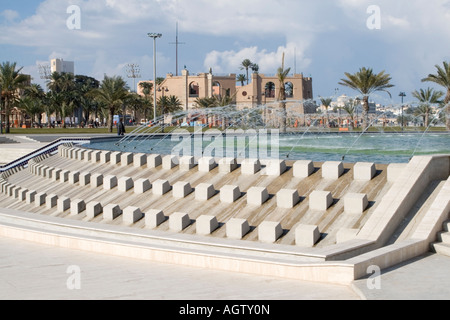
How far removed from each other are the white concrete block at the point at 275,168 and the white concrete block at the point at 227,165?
74 cm

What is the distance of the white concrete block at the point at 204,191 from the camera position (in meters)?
9.75

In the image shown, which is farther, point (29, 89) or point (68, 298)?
point (29, 89)

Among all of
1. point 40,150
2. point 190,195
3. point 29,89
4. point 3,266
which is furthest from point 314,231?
point 29,89

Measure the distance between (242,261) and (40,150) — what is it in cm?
1424

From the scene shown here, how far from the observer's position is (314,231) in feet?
25.7

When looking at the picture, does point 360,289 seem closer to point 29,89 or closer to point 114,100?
point 114,100

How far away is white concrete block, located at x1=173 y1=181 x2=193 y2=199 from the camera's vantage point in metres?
10.1

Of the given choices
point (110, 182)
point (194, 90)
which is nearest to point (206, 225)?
point (110, 182)

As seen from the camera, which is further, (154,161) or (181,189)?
(154,161)

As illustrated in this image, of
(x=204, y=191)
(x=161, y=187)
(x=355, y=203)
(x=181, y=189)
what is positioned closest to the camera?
(x=355, y=203)

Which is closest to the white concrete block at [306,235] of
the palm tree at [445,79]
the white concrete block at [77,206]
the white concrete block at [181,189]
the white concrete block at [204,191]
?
the white concrete block at [204,191]

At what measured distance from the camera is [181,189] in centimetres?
1009

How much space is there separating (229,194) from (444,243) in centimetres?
335

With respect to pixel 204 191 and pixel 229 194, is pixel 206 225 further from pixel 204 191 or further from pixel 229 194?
pixel 204 191
